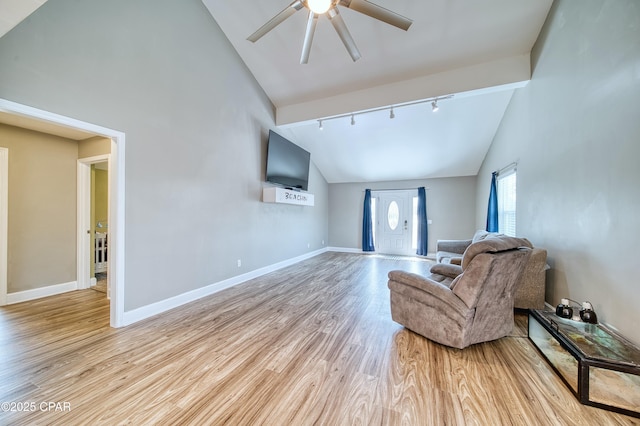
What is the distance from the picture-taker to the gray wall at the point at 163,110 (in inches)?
84.9

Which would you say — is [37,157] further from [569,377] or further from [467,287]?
[569,377]

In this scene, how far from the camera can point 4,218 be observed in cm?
309

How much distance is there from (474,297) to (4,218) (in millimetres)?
5680

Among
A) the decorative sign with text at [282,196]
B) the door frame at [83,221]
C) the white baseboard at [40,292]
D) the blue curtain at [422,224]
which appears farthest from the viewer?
the blue curtain at [422,224]

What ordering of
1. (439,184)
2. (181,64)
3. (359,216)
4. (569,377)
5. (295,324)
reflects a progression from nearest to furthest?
1. (569,377)
2. (295,324)
3. (181,64)
4. (439,184)
5. (359,216)

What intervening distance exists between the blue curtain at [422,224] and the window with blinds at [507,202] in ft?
7.01

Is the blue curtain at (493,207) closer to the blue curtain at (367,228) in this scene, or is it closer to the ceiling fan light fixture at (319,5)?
the blue curtain at (367,228)

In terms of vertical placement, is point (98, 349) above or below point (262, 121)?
below

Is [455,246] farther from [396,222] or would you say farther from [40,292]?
[40,292]

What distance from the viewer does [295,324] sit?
106 inches

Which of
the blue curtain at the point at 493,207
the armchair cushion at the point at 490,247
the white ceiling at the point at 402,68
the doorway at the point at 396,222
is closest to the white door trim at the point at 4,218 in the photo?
the white ceiling at the point at 402,68

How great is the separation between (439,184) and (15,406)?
8.07m

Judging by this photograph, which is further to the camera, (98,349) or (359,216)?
(359,216)

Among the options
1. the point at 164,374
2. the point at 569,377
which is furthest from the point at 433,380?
the point at 164,374
